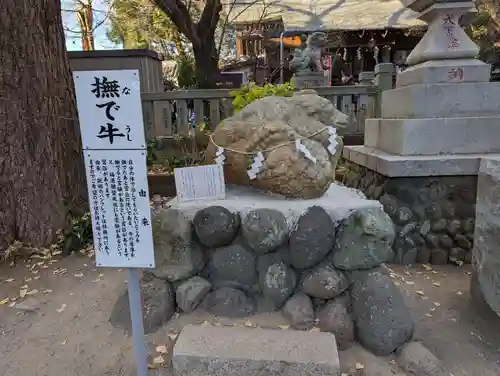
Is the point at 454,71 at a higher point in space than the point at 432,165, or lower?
higher

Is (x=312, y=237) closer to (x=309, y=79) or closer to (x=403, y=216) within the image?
(x=403, y=216)

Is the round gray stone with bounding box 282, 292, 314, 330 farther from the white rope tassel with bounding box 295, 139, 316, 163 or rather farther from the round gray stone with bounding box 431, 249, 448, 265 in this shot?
the round gray stone with bounding box 431, 249, 448, 265

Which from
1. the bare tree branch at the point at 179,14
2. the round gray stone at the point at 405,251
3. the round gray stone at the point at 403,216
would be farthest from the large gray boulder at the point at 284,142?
the bare tree branch at the point at 179,14

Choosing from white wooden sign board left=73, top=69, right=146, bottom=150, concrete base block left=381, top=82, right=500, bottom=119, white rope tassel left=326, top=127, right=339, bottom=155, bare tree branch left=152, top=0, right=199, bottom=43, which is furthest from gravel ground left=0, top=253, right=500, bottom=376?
bare tree branch left=152, top=0, right=199, bottom=43

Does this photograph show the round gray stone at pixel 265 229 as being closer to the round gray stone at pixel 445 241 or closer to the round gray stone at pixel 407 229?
the round gray stone at pixel 407 229

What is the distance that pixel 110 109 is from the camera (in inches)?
67.4

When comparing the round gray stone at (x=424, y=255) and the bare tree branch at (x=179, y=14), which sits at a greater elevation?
the bare tree branch at (x=179, y=14)

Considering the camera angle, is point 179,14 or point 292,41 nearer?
point 179,14

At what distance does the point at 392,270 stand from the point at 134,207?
264 centimetres

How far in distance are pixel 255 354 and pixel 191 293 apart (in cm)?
62

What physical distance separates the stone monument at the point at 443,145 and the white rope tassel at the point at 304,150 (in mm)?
1413

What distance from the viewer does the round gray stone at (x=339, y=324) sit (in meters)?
2.25

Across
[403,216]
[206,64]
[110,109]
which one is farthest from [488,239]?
[206,64]

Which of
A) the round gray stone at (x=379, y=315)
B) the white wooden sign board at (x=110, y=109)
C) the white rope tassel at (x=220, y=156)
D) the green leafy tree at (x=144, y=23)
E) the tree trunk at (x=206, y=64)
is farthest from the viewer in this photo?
the green leafy tree at (x=144, y=23)
